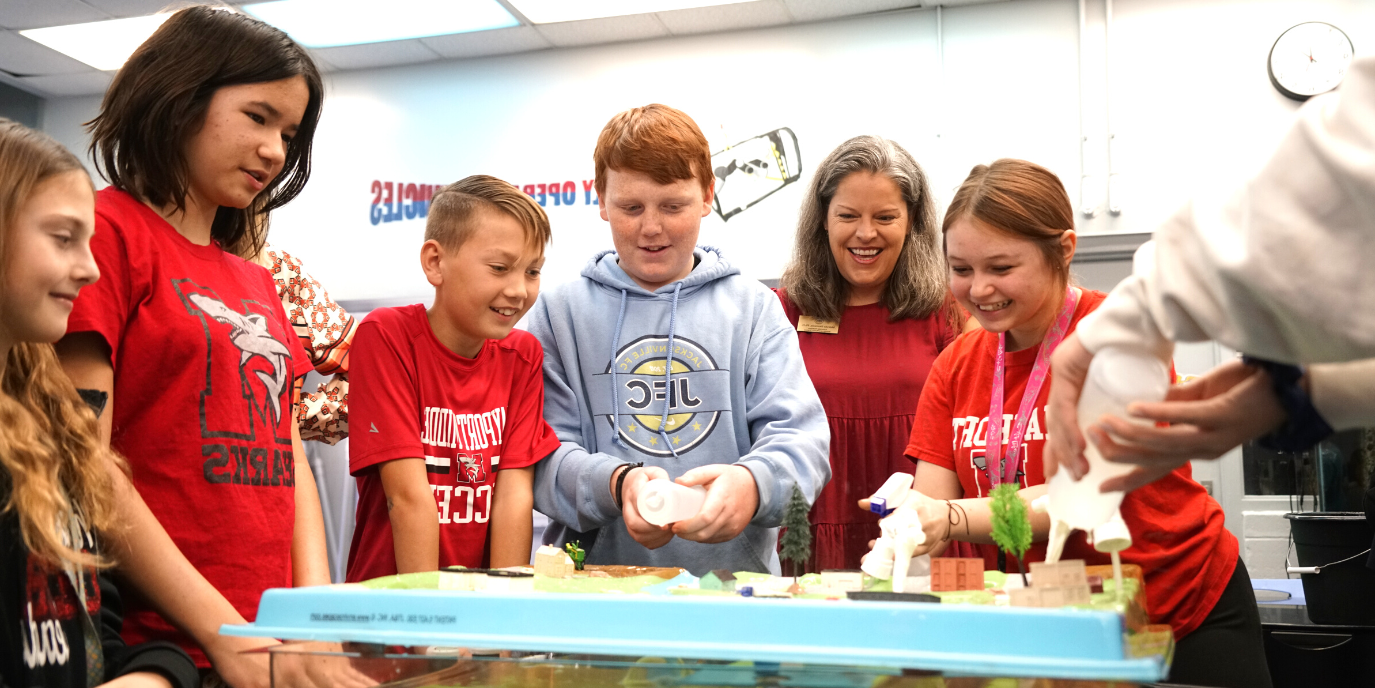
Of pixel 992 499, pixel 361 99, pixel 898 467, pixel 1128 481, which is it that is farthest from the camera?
pixel 361 99

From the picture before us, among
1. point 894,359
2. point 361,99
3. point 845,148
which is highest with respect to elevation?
point 361,99

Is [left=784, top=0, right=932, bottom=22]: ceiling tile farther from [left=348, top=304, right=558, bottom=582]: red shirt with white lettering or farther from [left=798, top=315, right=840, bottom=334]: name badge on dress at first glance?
[left=348, top=304, right=558, bottom=582]: red shirt with white lettering

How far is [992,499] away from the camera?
1.14m

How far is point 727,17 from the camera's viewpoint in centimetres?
513

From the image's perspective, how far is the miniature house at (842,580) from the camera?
40.0 inches

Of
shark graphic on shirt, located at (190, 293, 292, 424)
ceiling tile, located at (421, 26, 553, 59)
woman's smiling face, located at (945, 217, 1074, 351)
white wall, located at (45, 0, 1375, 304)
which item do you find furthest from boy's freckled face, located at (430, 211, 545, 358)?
ceiling tile, located at (421, 26, 553, 59)

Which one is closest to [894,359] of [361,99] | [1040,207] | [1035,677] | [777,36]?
[1040,207]

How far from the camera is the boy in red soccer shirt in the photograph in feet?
5.22

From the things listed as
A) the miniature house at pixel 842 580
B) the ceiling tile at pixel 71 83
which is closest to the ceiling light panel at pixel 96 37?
the ceiling tile at pixel 71 83

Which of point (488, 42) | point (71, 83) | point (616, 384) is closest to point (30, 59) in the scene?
point (71, 83)

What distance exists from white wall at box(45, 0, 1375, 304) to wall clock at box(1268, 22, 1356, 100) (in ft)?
0.25

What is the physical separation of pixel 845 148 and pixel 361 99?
4.29m

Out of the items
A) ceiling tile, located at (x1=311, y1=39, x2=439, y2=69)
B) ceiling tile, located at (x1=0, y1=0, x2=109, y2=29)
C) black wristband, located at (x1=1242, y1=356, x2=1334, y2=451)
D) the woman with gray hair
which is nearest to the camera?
black wristband, located at (x1=1242, y1=356, x2=1334, y2=451)

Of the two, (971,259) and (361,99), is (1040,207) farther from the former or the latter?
(361,99)
